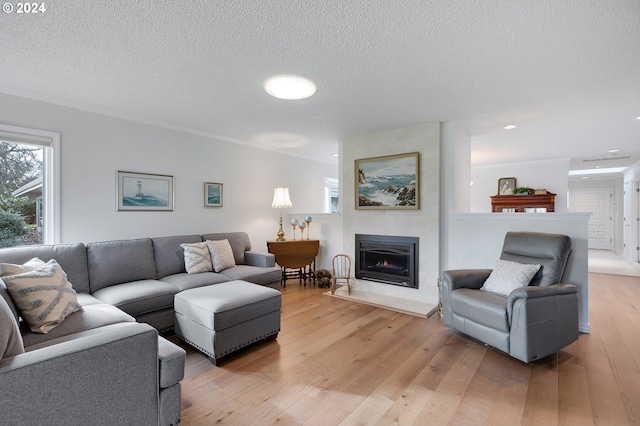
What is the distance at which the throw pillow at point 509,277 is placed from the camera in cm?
249

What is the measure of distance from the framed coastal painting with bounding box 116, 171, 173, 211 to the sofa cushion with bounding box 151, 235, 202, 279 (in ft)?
1.53

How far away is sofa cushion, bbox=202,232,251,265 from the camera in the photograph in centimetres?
385

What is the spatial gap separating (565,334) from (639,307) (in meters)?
2.18

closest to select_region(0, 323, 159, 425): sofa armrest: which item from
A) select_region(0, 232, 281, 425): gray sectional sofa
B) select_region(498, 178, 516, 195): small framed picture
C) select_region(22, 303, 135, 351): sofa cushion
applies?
select_region(0, 232, 281, 425): gray sectional sofa

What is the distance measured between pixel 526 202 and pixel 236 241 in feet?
17.6

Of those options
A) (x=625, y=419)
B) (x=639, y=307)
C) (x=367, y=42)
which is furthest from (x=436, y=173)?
(x=639, y=307)

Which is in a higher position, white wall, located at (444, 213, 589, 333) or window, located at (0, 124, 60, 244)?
window, located at (0, 124, 60, 244)

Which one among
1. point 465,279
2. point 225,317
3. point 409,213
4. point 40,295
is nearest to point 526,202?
point 409,213

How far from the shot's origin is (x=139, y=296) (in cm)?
245

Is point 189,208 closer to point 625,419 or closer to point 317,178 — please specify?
point 317,178

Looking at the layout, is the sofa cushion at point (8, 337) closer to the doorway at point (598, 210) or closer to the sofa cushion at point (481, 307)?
the sofa cushion at point (481, 307)

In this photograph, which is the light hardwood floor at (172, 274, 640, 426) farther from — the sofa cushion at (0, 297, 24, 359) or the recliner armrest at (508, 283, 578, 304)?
the sofa cushion at (0, 297, 24, 359)

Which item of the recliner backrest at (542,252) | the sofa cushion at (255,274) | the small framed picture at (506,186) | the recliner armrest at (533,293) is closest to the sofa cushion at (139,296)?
the sofa cushion at (255,274)

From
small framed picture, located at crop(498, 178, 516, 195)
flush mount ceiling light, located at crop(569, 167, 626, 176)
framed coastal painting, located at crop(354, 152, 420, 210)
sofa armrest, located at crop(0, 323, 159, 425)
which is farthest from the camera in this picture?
flush mount ceiling light, located at crop(569, 167, 626, 176)
